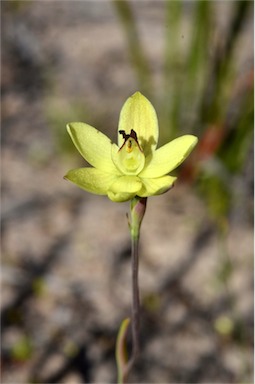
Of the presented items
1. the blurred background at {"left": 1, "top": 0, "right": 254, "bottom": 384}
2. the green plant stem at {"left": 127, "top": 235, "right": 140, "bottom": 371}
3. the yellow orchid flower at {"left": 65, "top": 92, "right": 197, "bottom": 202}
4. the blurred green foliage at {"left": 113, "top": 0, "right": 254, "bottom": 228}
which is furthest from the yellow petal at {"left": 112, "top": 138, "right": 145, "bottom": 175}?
the blurred green foliage at {"left": 113, "top": 0, "right": 254, "bottom": 228}

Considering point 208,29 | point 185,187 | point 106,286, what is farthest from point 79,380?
point 208,29

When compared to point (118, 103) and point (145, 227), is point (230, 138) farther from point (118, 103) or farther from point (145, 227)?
point (118, 103)

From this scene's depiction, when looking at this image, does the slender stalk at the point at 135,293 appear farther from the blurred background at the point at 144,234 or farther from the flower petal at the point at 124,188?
the blurred background at the point at 144,234

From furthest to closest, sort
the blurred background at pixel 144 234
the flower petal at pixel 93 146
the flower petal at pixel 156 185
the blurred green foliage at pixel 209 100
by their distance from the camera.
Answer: the blurred green foliage at pixel 209 100 < the blurred background at pixel 144 234 < the flower petal at pixel 93 146 < the flower petal at pixel 156 185

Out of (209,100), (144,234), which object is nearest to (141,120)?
(144,234)

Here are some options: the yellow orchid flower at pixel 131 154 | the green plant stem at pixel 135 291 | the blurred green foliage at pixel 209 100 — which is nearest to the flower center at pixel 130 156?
the yellow orchid flower at pixel 131 154

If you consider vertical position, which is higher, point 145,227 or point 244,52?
point 244,52

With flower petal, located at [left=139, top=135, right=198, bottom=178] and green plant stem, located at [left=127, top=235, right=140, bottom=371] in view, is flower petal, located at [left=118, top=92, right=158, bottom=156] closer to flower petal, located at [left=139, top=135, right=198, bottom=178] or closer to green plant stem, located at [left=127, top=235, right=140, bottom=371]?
flower petal, located at [left=139, top=135, right=198, bottom=178]
